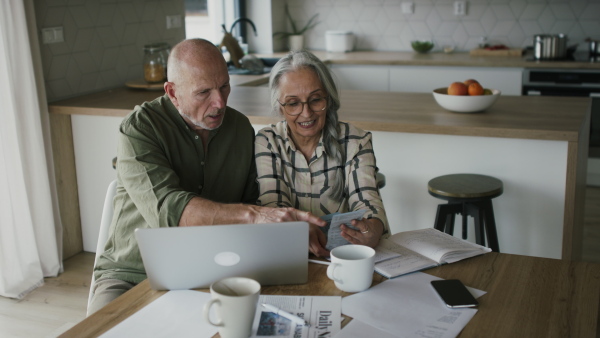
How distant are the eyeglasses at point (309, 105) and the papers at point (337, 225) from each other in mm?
415

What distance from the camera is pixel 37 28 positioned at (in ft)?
10.7

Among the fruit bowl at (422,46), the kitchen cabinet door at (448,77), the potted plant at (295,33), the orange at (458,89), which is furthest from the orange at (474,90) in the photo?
the potted plant at (295,33)

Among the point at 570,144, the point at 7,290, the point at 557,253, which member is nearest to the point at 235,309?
the point at 570,144

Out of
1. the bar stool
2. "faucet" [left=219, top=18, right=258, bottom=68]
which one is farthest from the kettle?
the bar stool

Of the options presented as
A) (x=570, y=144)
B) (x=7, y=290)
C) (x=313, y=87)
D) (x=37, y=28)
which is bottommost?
(x=7, y=290)

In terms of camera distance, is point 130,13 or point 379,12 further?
point 379,12

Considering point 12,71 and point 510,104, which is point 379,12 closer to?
point 510,104

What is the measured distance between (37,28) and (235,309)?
8.41ft

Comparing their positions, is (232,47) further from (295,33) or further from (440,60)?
(440,60)

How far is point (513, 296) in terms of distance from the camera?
1432 mm

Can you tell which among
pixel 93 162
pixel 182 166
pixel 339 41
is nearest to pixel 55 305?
pixel 93 162

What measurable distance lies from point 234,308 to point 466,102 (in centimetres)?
201

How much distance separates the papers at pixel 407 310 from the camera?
4.23ft

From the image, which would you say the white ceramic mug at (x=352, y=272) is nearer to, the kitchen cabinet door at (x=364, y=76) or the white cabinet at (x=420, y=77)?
the white cabinet at (x=420, y=77)
